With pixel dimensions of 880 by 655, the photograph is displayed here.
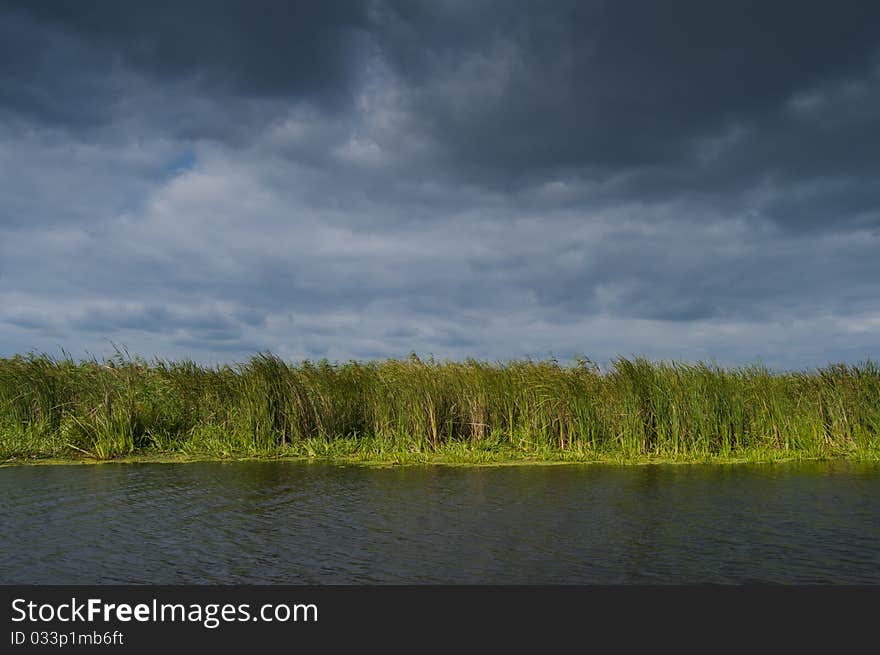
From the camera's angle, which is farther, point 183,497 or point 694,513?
point 183,497

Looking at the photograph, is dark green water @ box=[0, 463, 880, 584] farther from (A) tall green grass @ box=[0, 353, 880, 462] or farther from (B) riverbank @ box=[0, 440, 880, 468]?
(A) tall green grass @ box=[0, 353, 880, 462]

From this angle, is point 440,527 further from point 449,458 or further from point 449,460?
point 449,458

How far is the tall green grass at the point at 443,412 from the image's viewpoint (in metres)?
15.3

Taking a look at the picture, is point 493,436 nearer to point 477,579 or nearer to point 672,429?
point 672,429

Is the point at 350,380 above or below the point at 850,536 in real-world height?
above

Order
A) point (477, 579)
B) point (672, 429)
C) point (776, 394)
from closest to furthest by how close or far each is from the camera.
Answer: point (477, 579) → point (672, 429) → point (776, 394)

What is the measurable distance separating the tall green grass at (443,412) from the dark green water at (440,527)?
2283 millimetres

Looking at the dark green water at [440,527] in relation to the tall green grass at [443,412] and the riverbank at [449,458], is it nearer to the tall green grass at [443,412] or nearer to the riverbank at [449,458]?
the riverbank at [449,458]

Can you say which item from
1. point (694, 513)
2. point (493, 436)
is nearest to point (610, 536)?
point (694, 513)

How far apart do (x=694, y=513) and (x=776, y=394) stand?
845cm

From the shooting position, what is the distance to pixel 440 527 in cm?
840

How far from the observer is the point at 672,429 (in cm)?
1531

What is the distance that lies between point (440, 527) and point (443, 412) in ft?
26.1

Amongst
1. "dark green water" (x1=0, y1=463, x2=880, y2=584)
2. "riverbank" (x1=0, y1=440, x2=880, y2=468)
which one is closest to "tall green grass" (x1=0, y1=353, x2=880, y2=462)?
"riverbank" (x1=0, y1=440, x2=880, y2=468)
